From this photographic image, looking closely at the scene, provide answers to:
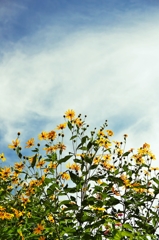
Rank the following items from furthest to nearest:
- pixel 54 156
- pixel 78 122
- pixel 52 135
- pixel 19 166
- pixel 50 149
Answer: pixel 19 166 → pixel 78 122 → pixel 52 135 → pixel 50 149 → pixel 54 156

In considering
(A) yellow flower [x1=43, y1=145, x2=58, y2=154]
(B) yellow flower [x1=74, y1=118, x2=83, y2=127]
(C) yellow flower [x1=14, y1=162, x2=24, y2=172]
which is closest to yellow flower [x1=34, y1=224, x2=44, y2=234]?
(A) yellow flower [x1=43, y1=145, x2=58, y2=154]

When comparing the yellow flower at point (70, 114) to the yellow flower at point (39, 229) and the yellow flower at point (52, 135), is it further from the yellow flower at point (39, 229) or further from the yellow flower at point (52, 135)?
the yellow flower at point (39, 229)

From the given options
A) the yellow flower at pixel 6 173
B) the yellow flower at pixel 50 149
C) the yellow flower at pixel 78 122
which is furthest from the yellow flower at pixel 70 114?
the yellow flower at pixel 6 173

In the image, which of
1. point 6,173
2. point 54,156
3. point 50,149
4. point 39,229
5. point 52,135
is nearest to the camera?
point 39,229

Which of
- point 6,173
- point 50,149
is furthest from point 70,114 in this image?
point 6,173

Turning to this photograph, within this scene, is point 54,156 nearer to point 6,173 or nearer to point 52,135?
point 52,135

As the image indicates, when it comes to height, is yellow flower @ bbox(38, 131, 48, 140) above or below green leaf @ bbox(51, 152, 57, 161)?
above

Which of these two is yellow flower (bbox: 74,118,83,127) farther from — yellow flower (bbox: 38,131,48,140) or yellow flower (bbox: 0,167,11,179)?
yellow flower (bbox: 0,167,11,179)

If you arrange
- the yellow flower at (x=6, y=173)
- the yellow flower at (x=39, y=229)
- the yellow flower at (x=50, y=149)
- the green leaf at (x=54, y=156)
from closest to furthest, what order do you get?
1. the yellow flower at (x=39, y=229)
2. the green leaf at (x=54, y=156)
3. the yellow flower at (x=50, y=149)
4. the yellow flower at (x=6, y=173)

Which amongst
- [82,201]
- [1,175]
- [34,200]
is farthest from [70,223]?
[1,175]

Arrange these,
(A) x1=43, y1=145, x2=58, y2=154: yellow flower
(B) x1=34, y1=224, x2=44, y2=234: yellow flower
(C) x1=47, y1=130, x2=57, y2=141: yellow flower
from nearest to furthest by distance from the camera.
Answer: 1. (B) x1=34, y1=224, x2=44, y2=234: yellow flower
2. (A) x1=43, y1=145, x2=58, y2=154: yellow flower
3. (C) x1=47, y1=130, x2=57, y2=141: yellow flower

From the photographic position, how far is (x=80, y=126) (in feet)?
17.5

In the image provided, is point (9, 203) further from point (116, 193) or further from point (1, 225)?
point (116, 193)

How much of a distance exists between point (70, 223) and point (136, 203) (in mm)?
995
